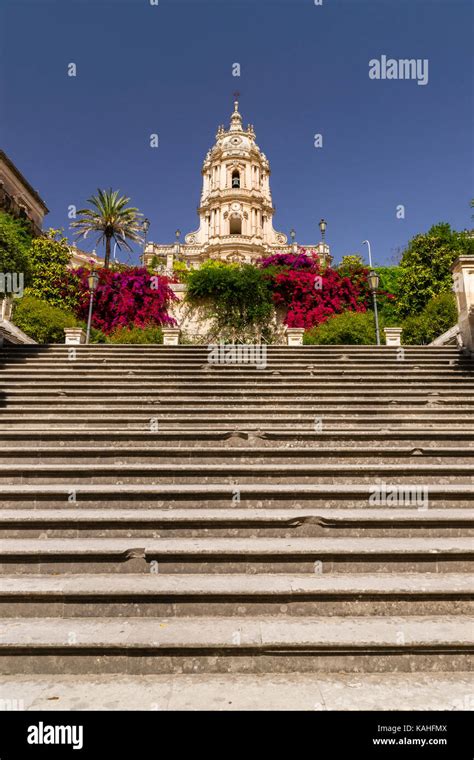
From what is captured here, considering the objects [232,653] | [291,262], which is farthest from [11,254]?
[291,262]

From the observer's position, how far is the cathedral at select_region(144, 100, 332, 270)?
4753 cm

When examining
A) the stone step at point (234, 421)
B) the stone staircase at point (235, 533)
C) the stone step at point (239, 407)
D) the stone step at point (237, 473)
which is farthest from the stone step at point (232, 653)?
the stone step at point (239, 407)

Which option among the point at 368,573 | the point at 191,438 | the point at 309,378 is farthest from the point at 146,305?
the point at 368,573

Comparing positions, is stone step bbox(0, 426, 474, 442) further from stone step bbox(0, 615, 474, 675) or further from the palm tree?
the palm tree

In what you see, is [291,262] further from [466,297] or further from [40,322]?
[466,297]

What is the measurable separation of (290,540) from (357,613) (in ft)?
3.27

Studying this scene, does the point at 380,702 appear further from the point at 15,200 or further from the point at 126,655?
the point at 15,200

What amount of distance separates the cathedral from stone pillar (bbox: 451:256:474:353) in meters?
36.7

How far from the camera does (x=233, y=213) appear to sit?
49.8 m

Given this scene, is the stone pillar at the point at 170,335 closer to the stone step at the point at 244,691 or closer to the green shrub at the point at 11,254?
the green shrub at the point at 11,254

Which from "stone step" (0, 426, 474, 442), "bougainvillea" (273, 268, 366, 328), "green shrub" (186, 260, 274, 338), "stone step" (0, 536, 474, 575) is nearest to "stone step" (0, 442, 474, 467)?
"stone step" (0, 426, 474, 442)

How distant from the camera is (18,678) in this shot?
9.76ft

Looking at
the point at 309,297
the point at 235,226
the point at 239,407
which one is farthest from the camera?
the point at 235,226

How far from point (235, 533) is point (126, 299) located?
64.7 feet
